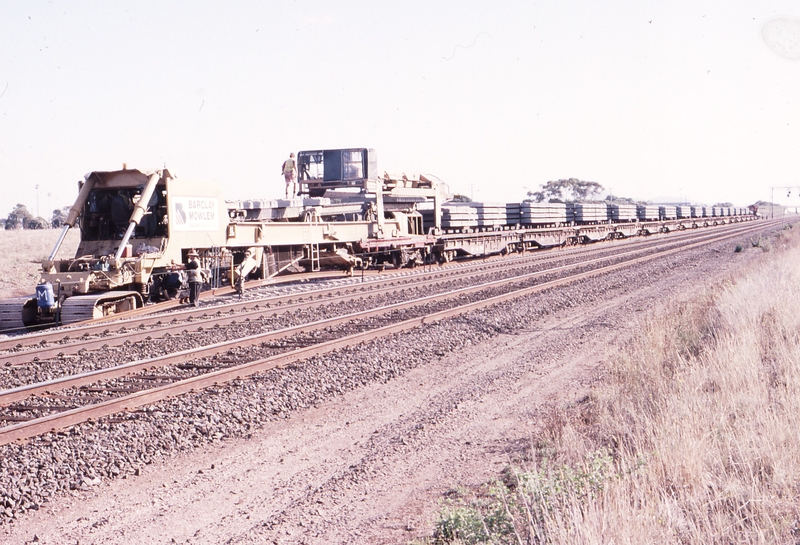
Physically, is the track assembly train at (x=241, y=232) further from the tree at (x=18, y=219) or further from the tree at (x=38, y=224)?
the tree at (x=18, y=219)

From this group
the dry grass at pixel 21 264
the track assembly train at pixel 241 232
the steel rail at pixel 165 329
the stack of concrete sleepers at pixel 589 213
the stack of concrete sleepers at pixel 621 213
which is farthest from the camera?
the stack of concrete sleepers at pixel 621 213

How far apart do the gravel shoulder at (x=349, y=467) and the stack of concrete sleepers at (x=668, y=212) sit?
55.0 m

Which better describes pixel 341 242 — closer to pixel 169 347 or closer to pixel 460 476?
pixel 169 347

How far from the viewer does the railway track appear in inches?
273

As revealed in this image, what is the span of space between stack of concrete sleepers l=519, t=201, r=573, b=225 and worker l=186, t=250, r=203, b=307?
22.3 m

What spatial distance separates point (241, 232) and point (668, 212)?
5478 cm

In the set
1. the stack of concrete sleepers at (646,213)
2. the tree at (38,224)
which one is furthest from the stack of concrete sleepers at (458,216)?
the tree at (38,224)

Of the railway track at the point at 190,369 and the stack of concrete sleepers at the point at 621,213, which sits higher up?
the stack of concrete sleepers at the point at 621,213

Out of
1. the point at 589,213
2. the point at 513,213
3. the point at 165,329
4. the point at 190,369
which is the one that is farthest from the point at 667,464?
the point at 589,213

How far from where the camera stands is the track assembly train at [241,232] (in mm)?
13516

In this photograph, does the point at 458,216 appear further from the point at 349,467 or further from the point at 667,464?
the point at 667,464

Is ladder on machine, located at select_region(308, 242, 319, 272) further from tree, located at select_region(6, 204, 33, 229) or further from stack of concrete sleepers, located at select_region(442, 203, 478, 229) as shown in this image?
tree, located at select_region(6, 204, 33, 229)

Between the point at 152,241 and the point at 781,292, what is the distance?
1270 cm

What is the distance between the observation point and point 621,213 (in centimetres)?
4894
